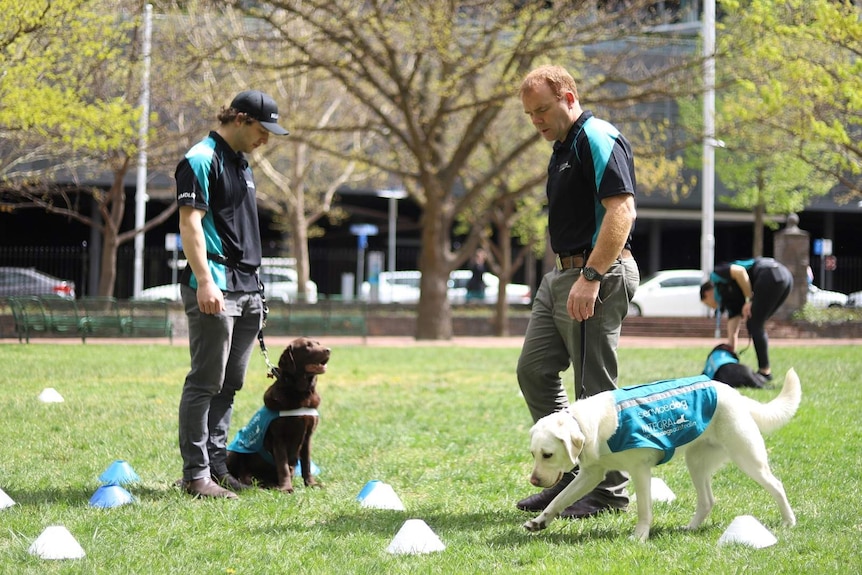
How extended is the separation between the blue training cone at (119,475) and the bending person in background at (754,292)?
7.02m

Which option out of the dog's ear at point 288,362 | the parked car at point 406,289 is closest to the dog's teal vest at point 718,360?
the dog's ear at point 288,362

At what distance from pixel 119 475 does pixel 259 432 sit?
0.86 m

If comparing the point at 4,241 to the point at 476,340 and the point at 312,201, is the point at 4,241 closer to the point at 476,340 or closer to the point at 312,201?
the point at 312,201

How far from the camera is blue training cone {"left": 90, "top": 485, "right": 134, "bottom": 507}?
207 inches

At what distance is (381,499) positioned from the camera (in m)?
5.42

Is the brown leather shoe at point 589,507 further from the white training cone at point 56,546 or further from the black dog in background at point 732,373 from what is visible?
the black dog in background at point 732,373

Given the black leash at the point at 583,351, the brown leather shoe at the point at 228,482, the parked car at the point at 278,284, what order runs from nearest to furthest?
the black leash at the point at 583,351 → the brown leather shoe at the point at 228,482 → the parked car at the point at 278,284

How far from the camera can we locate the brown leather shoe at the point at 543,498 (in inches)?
210

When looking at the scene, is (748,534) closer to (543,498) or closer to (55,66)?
(543,498)

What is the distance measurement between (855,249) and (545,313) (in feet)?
178

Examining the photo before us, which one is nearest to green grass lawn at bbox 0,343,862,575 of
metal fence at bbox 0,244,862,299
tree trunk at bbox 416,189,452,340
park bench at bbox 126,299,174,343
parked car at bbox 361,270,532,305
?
park bench at bbox 126,299,174,343

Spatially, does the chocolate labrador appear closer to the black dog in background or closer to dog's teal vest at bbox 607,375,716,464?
dog's teal vest at bbox 607,375,716,464

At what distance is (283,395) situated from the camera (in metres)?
5.75

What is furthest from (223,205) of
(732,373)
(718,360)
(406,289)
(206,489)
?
(406,289)
